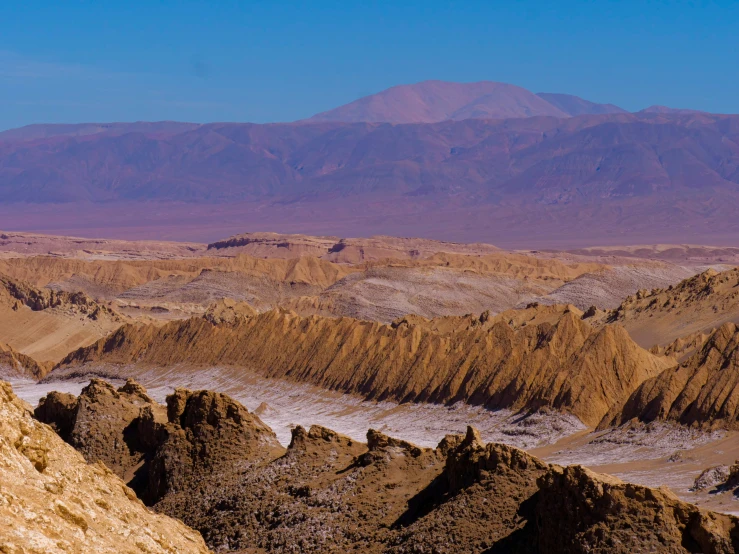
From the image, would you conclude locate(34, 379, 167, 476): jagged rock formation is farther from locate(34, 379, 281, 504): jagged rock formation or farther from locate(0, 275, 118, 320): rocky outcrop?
locate(0, 275, 118, 320): rocky outcrop

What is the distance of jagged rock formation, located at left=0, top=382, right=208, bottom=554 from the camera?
10.4 m

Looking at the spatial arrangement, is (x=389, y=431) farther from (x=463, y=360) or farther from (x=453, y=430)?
(x=463, y=360)

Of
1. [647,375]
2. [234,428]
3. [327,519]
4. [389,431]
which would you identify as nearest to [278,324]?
[389,431]

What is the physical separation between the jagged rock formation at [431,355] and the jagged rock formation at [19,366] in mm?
2064

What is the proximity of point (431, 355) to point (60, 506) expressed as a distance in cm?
4583

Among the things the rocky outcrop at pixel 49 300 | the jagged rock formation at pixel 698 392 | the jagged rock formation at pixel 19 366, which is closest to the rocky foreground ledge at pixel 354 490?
the jagged rock formation at pixel 698 392

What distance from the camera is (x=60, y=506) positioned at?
1140 centimetres

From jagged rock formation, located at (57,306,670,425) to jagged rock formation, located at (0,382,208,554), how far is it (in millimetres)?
33593

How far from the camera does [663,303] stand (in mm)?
64812

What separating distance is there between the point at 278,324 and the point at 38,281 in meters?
68.4

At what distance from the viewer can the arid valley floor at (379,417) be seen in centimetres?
1747

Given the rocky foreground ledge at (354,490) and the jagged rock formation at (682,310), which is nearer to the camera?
the rocky foreground ledge at (354,490)

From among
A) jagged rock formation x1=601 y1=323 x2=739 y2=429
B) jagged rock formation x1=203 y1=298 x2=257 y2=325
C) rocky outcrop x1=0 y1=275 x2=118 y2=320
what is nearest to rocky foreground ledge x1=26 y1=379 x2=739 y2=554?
jagged rock formation x1=601 y1=323 x2=739 y2=429

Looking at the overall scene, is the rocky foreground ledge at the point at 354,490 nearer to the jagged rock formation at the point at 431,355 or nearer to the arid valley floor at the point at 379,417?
the arid valley floor at the point at 379,417
